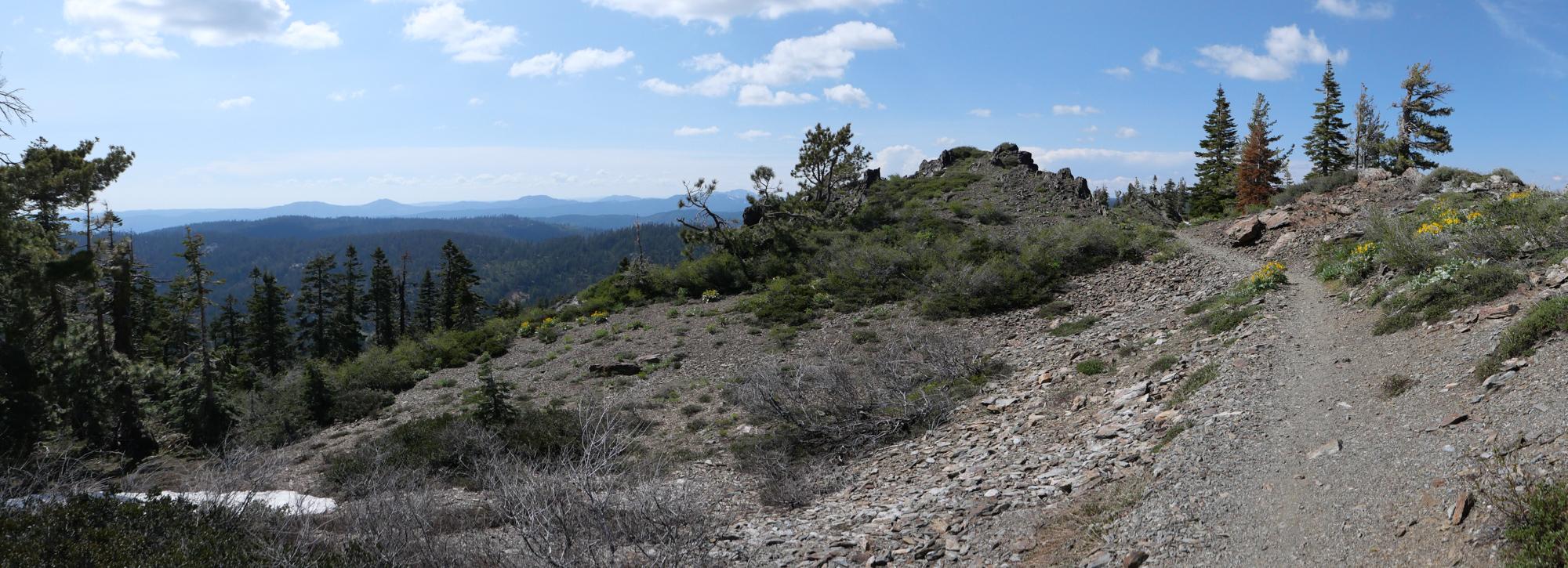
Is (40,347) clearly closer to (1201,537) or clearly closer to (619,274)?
(619,274)

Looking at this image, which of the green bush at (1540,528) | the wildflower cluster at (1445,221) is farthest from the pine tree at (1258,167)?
the green bush at (1540,528)

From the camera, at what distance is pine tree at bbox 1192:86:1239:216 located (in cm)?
3862

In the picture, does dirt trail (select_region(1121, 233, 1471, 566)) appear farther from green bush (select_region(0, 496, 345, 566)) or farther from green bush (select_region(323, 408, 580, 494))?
green bush (select_region(323, 408, 580, 494))

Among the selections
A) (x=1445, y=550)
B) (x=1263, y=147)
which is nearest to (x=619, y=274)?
(x=1445, y=550)

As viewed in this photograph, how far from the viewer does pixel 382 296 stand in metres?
44.0

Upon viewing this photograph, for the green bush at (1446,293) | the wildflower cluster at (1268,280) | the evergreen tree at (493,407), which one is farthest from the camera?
the wildflower cluster at (1268,280)

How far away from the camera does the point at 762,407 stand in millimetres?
10922

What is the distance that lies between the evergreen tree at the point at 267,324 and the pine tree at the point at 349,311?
8.38ft

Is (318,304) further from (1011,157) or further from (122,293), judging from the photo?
(1011,157)

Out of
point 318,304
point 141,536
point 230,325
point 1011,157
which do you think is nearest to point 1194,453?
point 141,536

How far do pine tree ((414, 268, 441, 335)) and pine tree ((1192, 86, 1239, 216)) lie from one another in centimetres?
4793

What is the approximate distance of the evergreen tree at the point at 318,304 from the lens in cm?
4028

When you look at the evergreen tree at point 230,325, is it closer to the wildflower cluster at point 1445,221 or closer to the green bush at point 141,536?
the green bush at point 141,536

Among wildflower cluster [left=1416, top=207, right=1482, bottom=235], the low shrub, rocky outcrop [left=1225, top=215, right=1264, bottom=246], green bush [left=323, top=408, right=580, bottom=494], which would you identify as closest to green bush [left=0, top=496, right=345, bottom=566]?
green bush [left=323, top=408, right=580, bottom=494]
